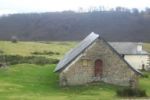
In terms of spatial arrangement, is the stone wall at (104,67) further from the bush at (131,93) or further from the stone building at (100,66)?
the bush at (131,93)

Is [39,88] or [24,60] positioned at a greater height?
[24,60]

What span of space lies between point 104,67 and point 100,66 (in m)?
0.38

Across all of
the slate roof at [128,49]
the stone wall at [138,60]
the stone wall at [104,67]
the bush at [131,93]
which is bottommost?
the bush at [131,93]

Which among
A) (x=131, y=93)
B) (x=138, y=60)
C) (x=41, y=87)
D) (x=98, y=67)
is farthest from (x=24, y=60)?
(x=131, y=93)

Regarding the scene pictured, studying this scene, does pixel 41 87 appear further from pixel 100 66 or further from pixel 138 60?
pixel 138 60

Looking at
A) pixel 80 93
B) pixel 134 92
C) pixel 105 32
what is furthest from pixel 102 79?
pixel 105 32

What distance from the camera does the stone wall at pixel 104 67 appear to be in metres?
50.5

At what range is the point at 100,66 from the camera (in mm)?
50844

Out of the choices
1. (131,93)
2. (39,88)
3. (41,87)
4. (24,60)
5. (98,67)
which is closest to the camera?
(131,93)

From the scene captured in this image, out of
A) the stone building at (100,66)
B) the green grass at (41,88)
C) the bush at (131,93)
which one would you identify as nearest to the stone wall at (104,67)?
the stone building at (100,66)

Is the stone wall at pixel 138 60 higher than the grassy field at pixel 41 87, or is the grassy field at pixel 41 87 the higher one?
the stone wall at pixel 138 60

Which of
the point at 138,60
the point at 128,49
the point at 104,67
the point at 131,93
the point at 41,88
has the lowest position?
the point at 131,93

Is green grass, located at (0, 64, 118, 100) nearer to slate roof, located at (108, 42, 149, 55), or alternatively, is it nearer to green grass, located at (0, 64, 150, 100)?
green grass, located at (0, 64, 150, 100)

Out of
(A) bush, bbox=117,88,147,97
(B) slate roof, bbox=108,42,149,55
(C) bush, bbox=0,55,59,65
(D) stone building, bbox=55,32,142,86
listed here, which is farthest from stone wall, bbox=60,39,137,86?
(B) slate roof, bbox=108,42,149,55
